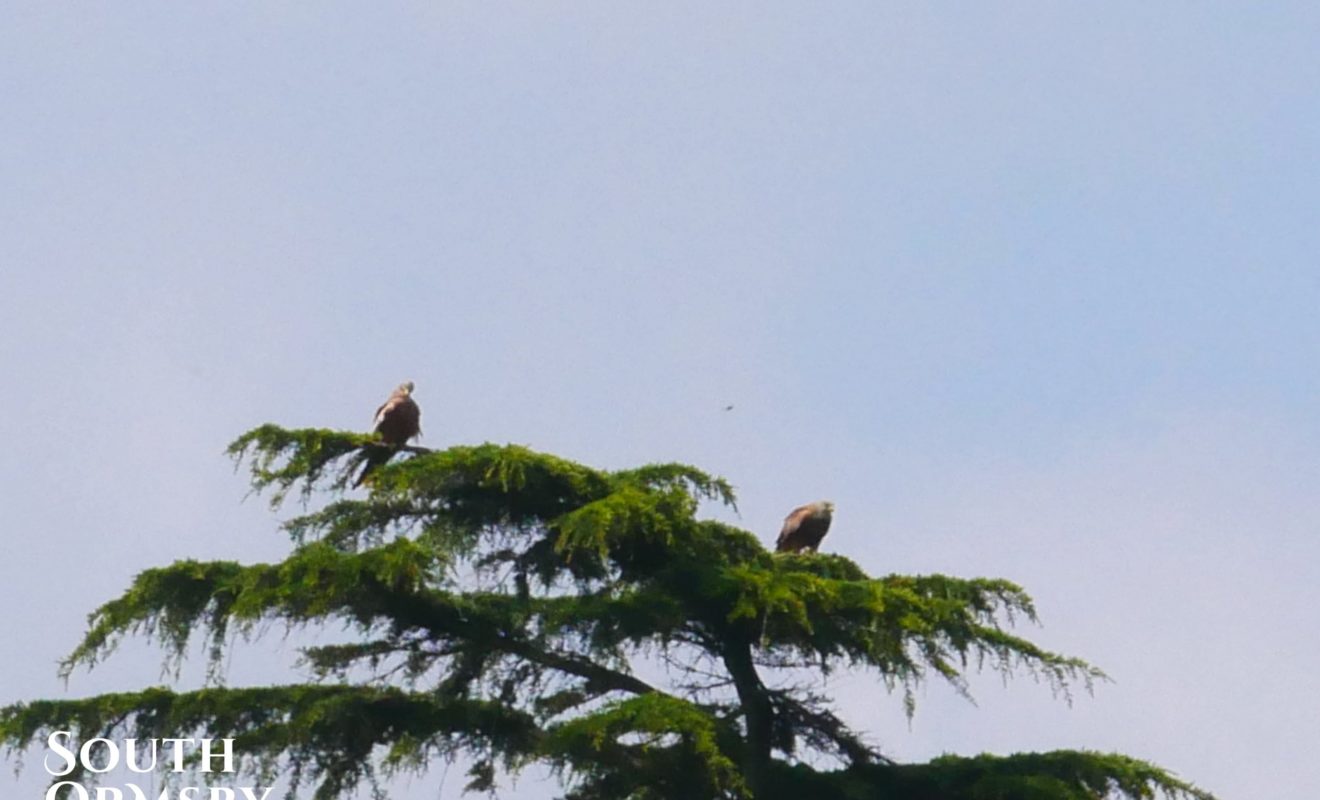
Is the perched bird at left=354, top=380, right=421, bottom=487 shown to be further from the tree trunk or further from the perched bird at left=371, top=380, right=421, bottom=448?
the tree trunk

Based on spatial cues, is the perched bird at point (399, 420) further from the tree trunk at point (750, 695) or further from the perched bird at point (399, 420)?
the tree trunk at point (750, 695)

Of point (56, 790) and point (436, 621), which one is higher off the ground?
point (436, 621)

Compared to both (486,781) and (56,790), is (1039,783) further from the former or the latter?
(56,790)

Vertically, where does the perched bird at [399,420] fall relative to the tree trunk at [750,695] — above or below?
above

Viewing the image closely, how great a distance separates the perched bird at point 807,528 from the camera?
15.4 metres

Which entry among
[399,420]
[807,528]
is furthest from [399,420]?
[807,528]

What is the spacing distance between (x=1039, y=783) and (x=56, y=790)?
202 inches

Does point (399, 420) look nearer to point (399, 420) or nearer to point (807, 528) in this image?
point (399, 420)

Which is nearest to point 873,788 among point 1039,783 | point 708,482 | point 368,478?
point 1039,783

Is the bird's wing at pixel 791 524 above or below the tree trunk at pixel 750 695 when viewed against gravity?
above

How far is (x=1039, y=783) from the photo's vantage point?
39.5 feet

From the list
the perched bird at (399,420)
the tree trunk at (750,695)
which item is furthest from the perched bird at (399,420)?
the tree trunk at (750,695)

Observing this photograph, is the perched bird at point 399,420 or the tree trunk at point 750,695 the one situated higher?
the perched bird at point 399,420

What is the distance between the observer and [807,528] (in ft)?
50.6
